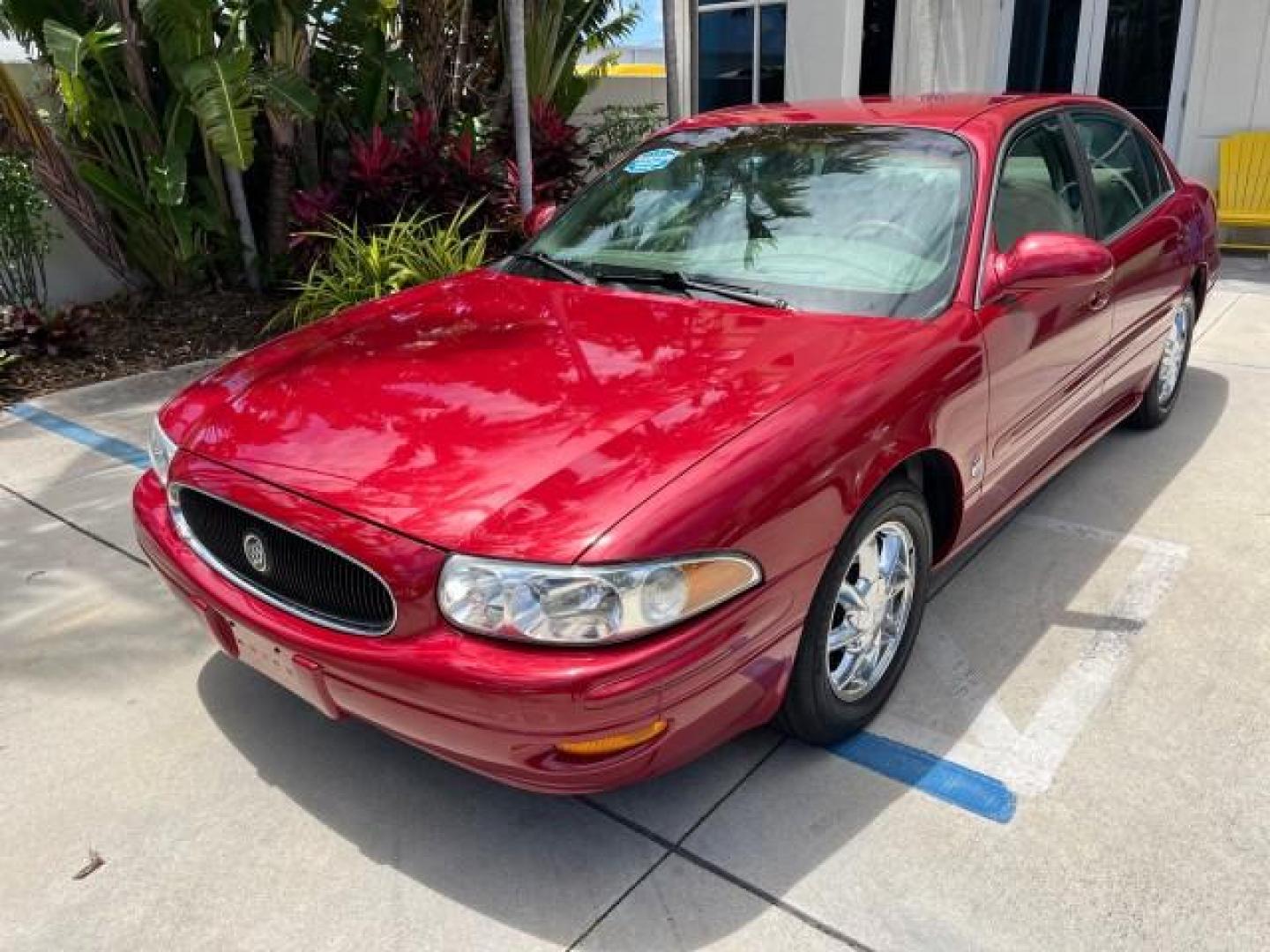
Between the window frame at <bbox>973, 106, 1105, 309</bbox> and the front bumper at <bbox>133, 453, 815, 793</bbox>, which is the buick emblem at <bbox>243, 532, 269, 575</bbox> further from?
the window frame at <bbox>973, 106, 1105, 309</bbox>

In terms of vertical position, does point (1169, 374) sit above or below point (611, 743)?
below

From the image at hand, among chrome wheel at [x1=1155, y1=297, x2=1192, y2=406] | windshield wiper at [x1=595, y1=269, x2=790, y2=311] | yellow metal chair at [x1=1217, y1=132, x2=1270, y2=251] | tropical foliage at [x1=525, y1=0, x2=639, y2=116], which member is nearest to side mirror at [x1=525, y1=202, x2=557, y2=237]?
windshield wiper at [x1=595, y1=269, x2=790, y2=311]

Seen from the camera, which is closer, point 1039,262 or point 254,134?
point 1039,262

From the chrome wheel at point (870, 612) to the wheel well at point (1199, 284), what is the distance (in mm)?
3036

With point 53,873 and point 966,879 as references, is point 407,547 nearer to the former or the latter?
point 53,873

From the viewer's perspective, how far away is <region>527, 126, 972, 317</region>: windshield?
308 cm

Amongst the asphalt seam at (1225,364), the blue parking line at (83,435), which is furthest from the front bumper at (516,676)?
the asphalt seam at (1225,364)

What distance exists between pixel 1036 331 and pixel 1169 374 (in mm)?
2168

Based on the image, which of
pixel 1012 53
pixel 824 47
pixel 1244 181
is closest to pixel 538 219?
pixel 1244 181

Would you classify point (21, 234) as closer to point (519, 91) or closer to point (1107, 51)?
point (519, 91)

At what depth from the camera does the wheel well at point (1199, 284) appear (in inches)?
197

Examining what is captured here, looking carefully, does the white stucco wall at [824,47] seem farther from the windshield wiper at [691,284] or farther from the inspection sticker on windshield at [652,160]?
the windshield wiper at [691,284]

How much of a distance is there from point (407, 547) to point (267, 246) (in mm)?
6337

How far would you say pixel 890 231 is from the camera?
3.19 m
